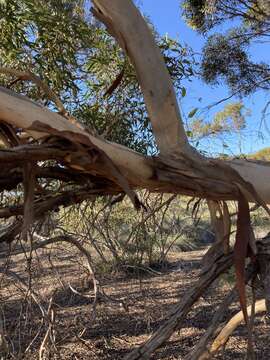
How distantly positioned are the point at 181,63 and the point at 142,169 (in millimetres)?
2565

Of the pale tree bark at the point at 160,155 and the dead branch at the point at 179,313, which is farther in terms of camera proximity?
the dead branch at the point at 179,313

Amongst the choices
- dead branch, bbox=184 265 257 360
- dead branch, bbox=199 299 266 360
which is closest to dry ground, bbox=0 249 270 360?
dead branch, bbox=199 299 266 360

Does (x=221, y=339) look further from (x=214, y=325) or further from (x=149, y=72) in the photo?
(x=149, y=72)

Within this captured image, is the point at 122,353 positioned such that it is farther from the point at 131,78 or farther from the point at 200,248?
the point at 200,248

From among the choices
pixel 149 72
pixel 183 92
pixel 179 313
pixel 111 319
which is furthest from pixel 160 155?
pixel 111 319

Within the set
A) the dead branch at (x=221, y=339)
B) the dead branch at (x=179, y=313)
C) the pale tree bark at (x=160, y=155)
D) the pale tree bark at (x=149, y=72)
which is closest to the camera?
the pale tree bark at (x=160, y=155)

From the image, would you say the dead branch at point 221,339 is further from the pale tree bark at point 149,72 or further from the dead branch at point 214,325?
the pale tree bark at point 149,72

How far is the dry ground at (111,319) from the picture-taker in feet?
13.6

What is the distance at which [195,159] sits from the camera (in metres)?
1.62

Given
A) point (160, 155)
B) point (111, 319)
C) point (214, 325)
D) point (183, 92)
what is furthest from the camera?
point (111, 319)

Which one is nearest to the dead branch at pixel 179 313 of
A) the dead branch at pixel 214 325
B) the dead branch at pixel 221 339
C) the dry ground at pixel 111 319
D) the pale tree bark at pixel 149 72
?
the dead branch at pixel 214 325

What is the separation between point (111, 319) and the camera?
629 cm

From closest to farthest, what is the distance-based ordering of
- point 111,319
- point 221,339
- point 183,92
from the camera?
point 221,339
point 183,92
point 111,319

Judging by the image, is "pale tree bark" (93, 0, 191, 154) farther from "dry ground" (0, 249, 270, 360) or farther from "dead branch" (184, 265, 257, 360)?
"dry ground" (0, 249, 270, 360)
